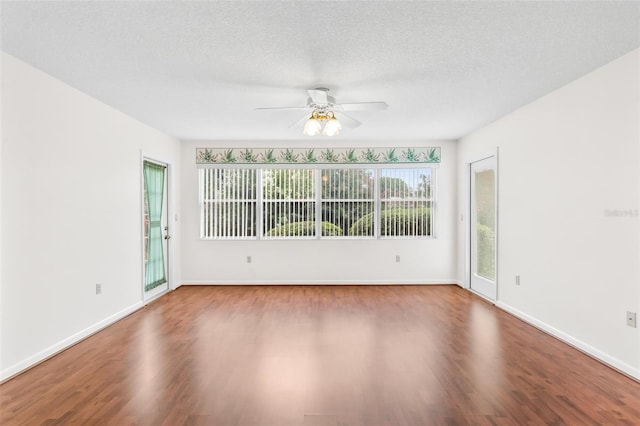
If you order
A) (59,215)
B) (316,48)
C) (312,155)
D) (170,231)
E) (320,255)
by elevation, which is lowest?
(320,255)

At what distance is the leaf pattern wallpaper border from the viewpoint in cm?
620

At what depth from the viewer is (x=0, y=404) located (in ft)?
7.68

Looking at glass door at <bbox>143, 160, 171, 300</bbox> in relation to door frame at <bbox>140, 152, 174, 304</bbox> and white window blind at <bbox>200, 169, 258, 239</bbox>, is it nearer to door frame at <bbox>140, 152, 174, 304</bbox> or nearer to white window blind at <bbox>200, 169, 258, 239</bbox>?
door frame at <bbox>140, 152, 174, 304</bbox>

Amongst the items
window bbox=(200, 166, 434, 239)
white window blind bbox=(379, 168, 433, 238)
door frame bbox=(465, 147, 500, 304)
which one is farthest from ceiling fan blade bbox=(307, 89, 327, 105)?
white window blind bbox=(379, 168, 433, 238)

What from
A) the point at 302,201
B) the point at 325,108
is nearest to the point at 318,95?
the point at 325,108

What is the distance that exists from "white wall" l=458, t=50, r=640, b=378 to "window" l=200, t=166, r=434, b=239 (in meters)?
1.85

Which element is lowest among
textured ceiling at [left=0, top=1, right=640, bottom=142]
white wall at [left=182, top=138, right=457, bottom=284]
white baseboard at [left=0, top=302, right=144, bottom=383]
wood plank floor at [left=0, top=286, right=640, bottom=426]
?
wood plank floor at [left=0, top=286, right=640, bottom=426]

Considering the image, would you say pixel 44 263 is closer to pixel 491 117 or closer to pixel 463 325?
pixel 463 325

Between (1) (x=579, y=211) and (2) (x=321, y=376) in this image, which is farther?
(1) (x=579, y=211)

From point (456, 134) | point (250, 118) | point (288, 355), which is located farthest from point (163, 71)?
point (456, 134)

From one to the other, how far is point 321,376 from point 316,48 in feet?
8.05

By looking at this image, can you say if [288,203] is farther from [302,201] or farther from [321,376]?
[321,376]

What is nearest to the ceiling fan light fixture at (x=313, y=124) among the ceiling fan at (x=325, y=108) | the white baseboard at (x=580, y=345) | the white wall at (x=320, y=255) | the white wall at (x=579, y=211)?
the ceiling fan at (x=325, y=108)

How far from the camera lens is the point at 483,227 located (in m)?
5.34
